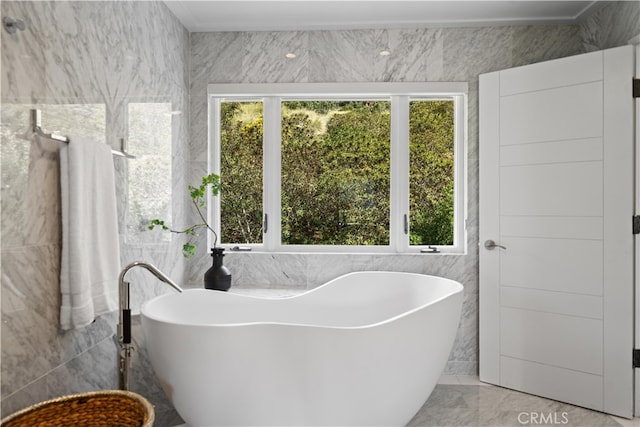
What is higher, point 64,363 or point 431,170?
point 431,170

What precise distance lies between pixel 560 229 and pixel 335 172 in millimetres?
1509

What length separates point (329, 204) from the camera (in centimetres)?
311

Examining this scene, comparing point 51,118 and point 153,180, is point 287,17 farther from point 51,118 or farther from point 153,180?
point 51,118

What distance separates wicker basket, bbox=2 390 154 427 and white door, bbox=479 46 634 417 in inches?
86.1

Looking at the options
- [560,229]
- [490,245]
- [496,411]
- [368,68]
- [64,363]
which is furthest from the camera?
[368,68]

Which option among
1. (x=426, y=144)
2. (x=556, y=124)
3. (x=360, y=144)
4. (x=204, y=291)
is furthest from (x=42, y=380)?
(x=556, y=124)

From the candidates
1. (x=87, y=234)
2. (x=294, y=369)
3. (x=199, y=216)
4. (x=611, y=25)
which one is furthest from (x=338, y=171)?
(x=611, y=25)

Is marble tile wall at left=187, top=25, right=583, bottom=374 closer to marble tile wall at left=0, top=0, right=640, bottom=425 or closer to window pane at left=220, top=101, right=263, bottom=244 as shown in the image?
marble tile wall at left=0, top=0, right=640, bottom=425

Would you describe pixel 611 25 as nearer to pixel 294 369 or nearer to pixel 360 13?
pixel 360 13

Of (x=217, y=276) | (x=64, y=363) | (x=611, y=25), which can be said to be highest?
(x=611, y=25)

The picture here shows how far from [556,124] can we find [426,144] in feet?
2.76

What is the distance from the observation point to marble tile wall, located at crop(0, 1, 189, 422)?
145 cm

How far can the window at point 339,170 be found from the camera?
306 cm

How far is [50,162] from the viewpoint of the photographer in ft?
5.38
